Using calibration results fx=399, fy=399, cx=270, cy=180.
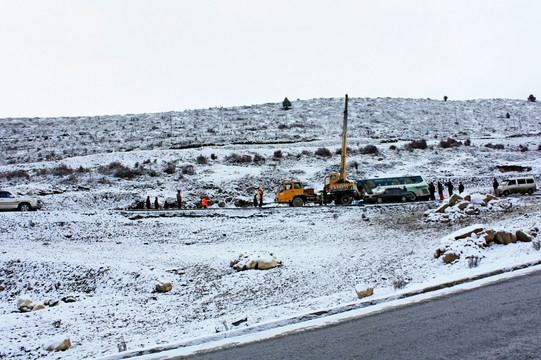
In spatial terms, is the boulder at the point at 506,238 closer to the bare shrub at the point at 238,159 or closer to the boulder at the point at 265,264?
the boulder at the point at 265,264

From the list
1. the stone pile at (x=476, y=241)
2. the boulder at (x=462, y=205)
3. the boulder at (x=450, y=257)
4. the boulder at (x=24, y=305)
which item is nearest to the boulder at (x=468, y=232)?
the stone pile at (x=476, y=241)

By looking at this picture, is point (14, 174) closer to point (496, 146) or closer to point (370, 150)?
point (370, 150)

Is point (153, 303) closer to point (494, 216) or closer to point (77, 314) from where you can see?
point (77, 314)

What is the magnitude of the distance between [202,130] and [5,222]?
40.8 m

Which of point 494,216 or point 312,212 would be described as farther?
point 312,212

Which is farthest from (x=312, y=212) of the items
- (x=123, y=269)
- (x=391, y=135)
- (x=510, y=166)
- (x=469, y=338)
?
(x=391, y=135)

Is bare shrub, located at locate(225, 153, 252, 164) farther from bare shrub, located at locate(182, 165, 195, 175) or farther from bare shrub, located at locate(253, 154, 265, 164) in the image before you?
bare shrub, located at locate(182, 165, 195, 175)

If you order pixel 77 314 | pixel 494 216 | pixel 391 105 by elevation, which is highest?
pixel 391 105

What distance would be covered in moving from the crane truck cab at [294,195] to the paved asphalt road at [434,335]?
22059 mm

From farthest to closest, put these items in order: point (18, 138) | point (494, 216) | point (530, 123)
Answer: point (530, 123) → point (18, 138) → point (494, 216)

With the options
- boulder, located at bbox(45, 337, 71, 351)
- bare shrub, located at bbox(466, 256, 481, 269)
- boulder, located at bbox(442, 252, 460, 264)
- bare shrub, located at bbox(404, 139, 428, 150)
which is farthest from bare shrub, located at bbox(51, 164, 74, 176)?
bare shrub, located at bbox(404, 139, 428, 150)

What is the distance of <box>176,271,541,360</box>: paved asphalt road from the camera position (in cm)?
475

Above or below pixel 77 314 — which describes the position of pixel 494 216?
above

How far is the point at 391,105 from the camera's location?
76.8 m
